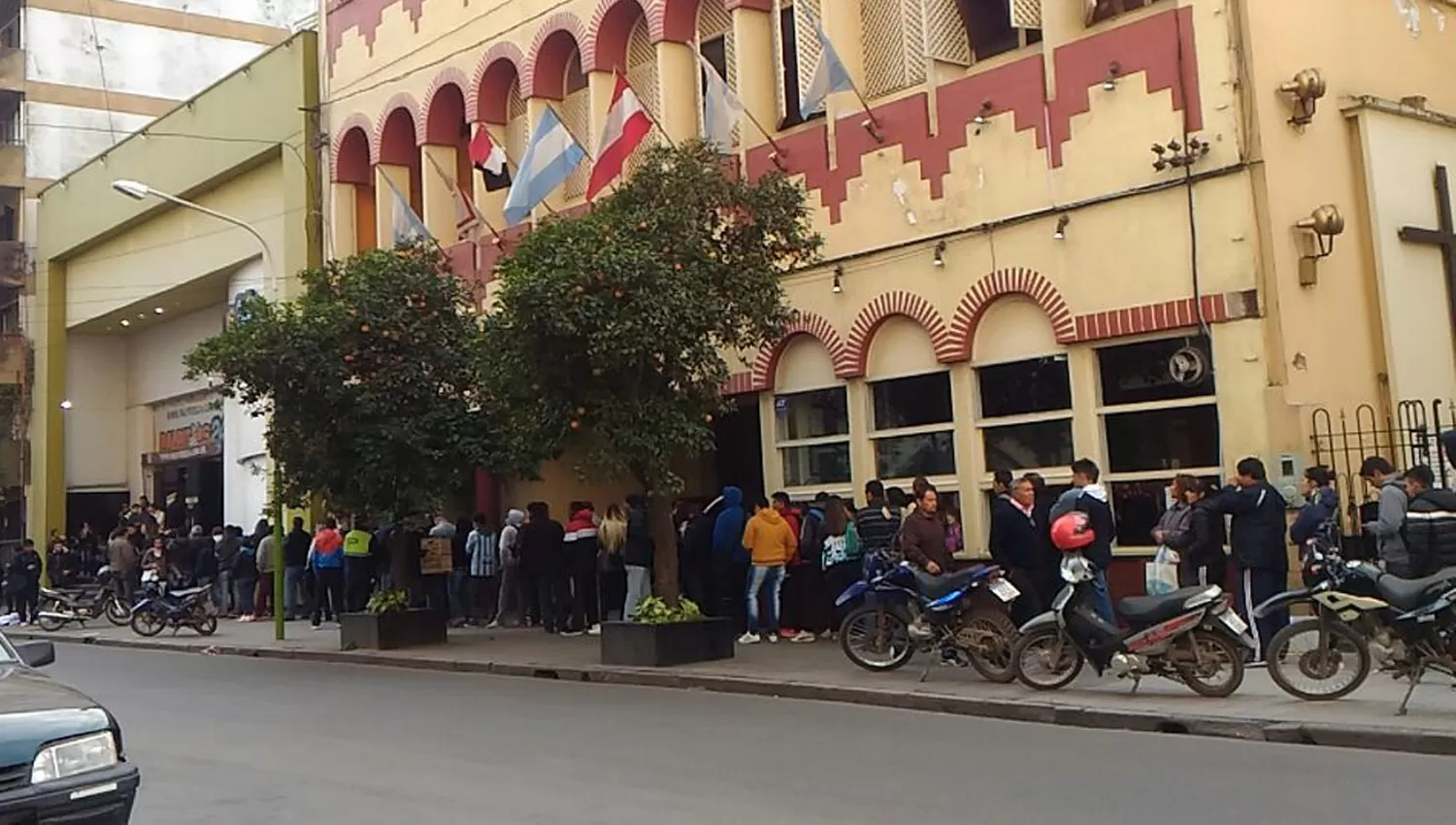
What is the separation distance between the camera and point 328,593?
2350 cm

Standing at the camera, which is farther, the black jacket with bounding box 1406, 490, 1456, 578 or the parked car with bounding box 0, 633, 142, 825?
the black jacket with bounding box 1406, 490, 1456, 578

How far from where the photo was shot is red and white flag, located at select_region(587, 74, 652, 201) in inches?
709

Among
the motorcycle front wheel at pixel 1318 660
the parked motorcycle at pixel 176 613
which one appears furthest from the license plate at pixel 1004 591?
the parked motorcycle at pixel 176 613

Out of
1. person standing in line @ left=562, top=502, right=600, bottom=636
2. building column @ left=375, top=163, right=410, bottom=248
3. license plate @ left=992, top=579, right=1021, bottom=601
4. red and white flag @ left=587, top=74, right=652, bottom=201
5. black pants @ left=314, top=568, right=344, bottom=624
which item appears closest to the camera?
license plate @ left=992, top=579, right=1021, bottom=601

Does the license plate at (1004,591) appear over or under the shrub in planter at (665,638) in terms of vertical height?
over

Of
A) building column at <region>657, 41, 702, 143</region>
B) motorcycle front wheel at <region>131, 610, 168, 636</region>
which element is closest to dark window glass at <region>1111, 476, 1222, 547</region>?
building column at <region>657, 41, 702, 143</region>

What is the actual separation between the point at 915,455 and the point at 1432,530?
273 inches

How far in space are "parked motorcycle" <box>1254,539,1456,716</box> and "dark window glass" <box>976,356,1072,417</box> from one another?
4794 millimetres

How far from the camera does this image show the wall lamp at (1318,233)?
531 inches

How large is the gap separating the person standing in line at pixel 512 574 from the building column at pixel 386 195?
7578 millimetres

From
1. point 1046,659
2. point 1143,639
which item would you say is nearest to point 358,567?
point 1046,659

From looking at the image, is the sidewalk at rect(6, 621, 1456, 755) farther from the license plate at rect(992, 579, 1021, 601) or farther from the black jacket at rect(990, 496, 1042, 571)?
the black jacket at rect(990, 496, 1042, 571)

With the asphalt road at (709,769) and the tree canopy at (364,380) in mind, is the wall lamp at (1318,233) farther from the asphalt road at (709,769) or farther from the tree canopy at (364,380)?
the tree canopy at (364,380)

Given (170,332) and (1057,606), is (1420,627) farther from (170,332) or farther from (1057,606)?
(170,332)
